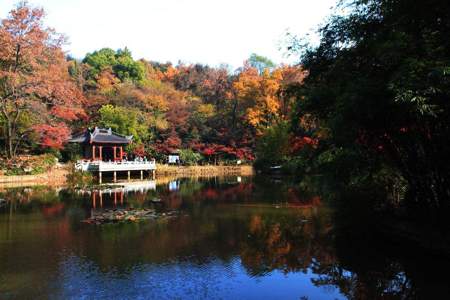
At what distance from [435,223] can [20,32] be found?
28.6 meters

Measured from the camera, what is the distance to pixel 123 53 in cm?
6806

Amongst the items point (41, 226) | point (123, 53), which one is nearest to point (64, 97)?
point (41, 226)

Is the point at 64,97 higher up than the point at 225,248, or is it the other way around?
the point at 64,97

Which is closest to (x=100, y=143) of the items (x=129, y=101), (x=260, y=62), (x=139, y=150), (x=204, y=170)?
(x=139, y=150)

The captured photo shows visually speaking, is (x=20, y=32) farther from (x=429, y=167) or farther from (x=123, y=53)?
(x=123, y=53)

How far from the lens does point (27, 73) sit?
101ft

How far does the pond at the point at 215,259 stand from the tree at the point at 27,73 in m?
15.7

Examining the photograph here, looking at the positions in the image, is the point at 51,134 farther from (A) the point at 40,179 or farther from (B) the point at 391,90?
(B) the point at 391,90

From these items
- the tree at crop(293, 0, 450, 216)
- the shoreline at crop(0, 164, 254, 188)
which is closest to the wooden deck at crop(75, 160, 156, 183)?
the shoreline at crop(0, 164, 254, 188)

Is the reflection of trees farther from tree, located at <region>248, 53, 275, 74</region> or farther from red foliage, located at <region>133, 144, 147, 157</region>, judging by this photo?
tree, located at <region>248, 53, 275, 74</region>

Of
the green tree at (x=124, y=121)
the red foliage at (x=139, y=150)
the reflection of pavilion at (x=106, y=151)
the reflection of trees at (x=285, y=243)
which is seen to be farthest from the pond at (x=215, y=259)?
the red foliage at (x=139, y=150)

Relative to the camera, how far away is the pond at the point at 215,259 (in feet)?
26.6

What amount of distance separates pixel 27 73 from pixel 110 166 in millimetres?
9055

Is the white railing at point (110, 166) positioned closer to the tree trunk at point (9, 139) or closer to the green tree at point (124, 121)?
the tree trunk at point (9, 139)
